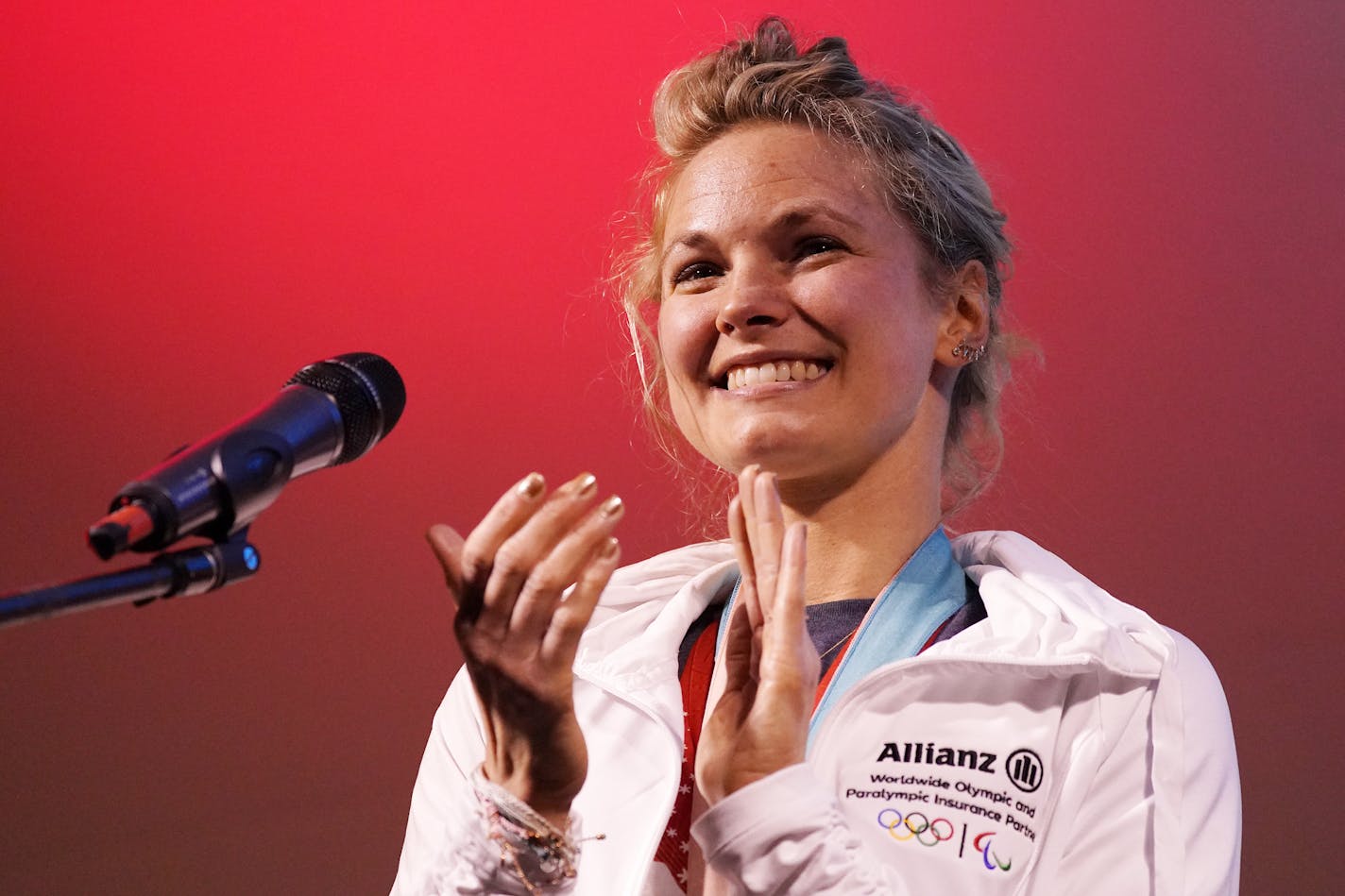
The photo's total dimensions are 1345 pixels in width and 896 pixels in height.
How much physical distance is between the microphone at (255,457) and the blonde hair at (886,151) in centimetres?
76

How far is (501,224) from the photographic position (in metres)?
2.00

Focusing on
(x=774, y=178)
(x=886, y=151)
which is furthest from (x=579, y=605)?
(x=886, y=151)

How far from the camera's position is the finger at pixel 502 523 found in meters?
0.89

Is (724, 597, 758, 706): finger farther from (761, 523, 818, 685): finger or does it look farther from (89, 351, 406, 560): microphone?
(89, 351, 406, 560): microphone

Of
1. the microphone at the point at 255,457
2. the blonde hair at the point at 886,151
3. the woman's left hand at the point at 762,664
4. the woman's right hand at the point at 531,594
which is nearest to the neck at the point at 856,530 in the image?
the blonde hair at the point at 886,151

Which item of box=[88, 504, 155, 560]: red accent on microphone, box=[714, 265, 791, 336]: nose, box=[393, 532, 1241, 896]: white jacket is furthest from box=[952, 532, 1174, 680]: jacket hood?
box=[88, 504, 155, 560]: red accent on microphone

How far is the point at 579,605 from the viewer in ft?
2.97

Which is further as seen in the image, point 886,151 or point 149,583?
point 886,151

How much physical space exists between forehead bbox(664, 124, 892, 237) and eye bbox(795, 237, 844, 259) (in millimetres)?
38

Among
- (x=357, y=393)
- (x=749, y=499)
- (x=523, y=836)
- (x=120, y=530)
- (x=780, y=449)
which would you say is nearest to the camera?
(x=120, y=530)

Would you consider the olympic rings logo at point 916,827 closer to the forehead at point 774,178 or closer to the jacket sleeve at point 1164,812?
the jacket sleeve at point 1164,812

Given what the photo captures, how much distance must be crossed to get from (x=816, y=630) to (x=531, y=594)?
0.55 m

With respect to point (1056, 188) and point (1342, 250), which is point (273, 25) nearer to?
point (1056, 188)

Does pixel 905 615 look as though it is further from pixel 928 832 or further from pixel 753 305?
pixel 753 305
